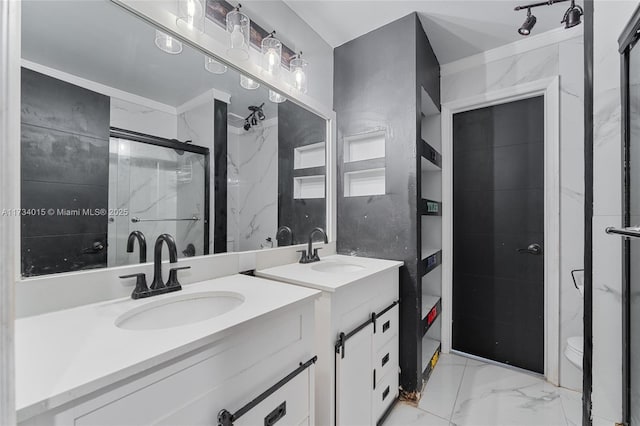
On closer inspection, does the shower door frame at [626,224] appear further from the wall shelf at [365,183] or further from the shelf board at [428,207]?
the wall shelf at [365,183]

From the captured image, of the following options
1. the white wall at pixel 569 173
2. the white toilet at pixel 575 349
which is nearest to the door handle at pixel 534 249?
the white wall at pixel 569 173

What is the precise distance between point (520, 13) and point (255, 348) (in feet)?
8.21

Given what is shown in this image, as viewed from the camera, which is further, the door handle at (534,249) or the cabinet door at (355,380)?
the door handle at (534,249)

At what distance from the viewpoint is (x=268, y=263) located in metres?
1.62

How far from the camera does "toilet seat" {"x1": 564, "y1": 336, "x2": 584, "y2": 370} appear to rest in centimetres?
166

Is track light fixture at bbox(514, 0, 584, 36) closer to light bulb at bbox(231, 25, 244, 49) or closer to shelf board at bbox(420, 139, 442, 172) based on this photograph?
shelf board at bbox(420, 139, 442, 172)

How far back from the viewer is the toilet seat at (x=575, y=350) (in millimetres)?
1665

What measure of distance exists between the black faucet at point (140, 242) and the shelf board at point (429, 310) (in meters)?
1.68

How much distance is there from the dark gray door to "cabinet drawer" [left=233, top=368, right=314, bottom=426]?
1.89m

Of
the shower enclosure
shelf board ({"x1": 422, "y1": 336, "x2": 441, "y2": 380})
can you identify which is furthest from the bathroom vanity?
the shower enclosure

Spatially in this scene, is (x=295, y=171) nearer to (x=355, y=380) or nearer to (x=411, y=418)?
(x=355, y=380)

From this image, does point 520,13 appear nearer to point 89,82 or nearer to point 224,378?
point 89,82

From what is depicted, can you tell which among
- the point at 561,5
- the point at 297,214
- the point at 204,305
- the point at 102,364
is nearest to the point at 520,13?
the point at 561,5

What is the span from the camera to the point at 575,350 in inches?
67.6
